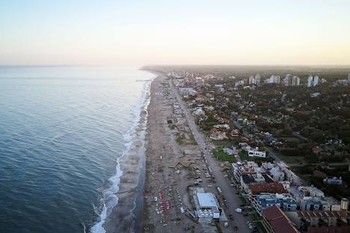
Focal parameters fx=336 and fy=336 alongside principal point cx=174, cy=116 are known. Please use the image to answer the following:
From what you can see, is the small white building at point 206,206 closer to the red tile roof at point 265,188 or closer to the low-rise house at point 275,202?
the low-rise house at point 275,202

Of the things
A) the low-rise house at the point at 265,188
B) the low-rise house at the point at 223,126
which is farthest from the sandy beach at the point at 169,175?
the low-rise house at the point at 265,188

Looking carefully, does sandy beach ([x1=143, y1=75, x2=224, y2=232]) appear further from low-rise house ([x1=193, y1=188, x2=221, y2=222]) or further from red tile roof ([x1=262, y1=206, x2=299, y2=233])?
red tile roof ([x1=262, y1=206, x2=299, y2=233])

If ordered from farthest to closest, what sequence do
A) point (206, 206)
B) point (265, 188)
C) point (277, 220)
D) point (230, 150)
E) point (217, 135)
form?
point (217, 135), point (230, 150), point (265, 188), point (206, 206), point (277, 220)

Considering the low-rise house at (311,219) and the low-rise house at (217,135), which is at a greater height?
the low-rise house at (217,135)

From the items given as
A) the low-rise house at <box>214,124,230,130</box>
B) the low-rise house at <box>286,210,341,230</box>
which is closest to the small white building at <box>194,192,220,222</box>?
the low-rise house at <box>286,210,341,230</box>

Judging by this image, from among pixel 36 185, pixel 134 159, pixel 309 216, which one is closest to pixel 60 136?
pixel 134 159

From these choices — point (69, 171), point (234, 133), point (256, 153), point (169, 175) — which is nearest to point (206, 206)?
point (169, 175)

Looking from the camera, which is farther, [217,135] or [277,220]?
[217,135]

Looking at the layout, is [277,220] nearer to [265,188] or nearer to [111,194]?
[265,188]

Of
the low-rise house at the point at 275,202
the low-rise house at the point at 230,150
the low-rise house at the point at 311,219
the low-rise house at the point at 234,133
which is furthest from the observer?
the low-rise house at the point at 234,133
